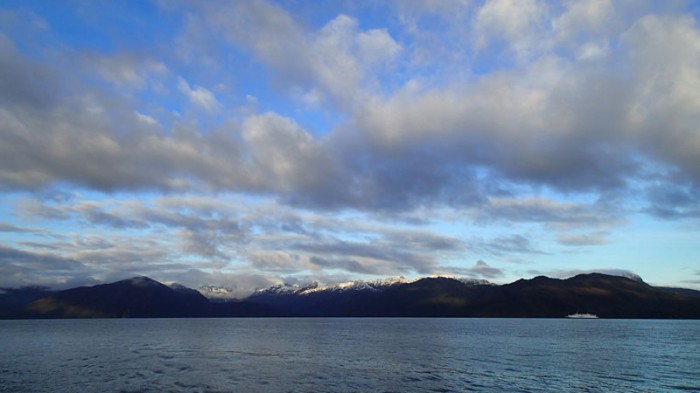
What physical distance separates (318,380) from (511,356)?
181 feet

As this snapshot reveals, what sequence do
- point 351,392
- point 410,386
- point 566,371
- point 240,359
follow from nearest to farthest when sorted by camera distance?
point 351,392, point 410,386, point 566,371, point 240,359

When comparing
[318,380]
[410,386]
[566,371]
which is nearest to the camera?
[410,386]

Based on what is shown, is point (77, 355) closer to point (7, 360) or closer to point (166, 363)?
point (7, 360)

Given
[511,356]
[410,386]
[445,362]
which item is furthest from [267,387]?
[511,356]

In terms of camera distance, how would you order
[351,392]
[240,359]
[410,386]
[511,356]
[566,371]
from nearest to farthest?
[351,392] → [410,386] → [566,371] → [240,359] → [511,356]

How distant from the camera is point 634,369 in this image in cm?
8281

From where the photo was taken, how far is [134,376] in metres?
71.4

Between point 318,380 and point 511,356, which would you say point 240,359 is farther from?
point 511,356

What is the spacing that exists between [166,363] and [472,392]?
197 feet

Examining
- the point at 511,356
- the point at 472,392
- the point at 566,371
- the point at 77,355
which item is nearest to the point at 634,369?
the point at 566,371

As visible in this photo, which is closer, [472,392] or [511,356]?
[472,392]

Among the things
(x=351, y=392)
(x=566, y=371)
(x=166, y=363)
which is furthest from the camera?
(x=166, y=363)

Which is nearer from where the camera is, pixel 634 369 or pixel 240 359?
pixel 634 369

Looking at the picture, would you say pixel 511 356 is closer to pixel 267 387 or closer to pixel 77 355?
pixel 267 387
